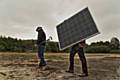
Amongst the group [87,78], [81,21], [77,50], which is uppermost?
[81,21]

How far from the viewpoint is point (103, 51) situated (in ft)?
104

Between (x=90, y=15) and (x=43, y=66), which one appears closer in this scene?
(x=90, y=15)

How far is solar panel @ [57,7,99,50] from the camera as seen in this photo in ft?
49.1

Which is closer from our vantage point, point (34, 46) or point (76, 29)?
point (76, 29)

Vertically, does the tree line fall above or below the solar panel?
above

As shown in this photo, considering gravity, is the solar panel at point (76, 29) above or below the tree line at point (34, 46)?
below

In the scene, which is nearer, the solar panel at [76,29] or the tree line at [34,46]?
the solar panel at [76,29]

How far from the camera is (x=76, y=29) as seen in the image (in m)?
15.7

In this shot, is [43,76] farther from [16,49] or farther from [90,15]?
[16,49]

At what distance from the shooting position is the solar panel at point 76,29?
49.1 feet

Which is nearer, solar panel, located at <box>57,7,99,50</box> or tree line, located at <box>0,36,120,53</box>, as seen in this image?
solar panel, located at <box>57,7,99,50</box>

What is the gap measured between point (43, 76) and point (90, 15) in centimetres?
313

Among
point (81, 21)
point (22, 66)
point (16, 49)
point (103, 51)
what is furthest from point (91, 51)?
point (81, 21)

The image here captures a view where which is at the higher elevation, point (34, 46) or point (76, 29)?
point (34, 46)
